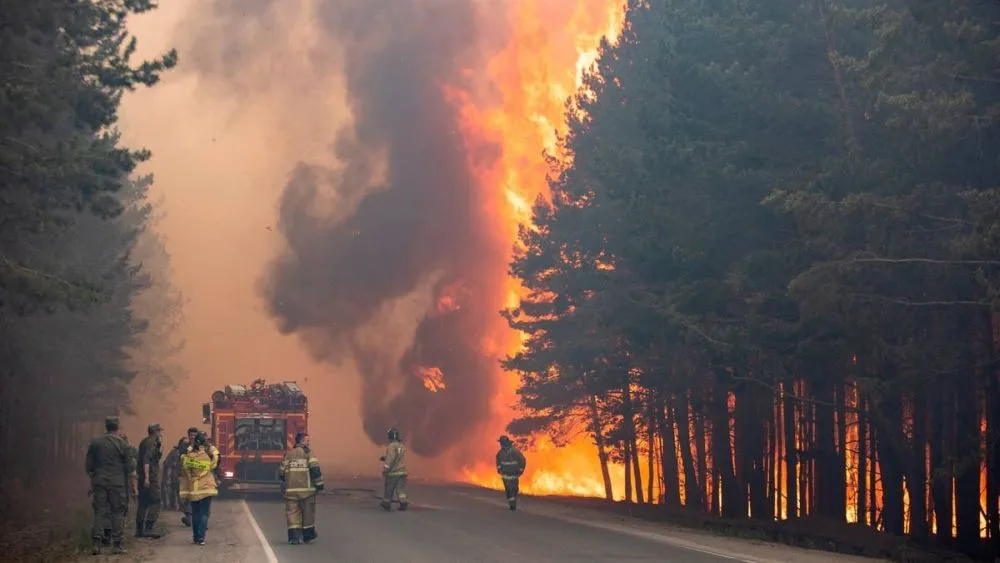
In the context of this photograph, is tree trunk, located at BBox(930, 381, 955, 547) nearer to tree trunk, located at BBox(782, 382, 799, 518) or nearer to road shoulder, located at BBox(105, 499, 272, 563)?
tree trunk, located at BBox(782, 382, 799, 518)

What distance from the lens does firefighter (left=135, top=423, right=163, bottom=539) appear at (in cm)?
2086

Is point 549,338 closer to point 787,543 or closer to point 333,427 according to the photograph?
point 787,543

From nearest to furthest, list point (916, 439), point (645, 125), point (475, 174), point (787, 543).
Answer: point (787, 543)
point (916, 439)
point (645, 125)
point (475, 174)

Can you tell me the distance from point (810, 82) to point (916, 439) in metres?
7.75

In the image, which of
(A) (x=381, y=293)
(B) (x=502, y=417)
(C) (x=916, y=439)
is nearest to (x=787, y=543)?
(C) (x=916, y=439)

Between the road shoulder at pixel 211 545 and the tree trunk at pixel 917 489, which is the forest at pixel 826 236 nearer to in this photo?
the tree trunk at pixel 917 489

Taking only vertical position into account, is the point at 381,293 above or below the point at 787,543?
above

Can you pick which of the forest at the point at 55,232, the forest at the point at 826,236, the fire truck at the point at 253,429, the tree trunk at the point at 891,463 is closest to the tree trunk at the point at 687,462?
the forest at the point at 826,236

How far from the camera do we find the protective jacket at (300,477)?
2017 centimetres

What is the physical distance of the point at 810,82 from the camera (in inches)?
1012

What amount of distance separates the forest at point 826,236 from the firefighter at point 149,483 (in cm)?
1093

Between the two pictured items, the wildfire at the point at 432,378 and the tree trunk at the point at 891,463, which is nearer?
the tree trunk at the point at 891,463

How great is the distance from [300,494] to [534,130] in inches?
1414

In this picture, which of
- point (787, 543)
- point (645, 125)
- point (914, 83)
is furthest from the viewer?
point (645, 125)
